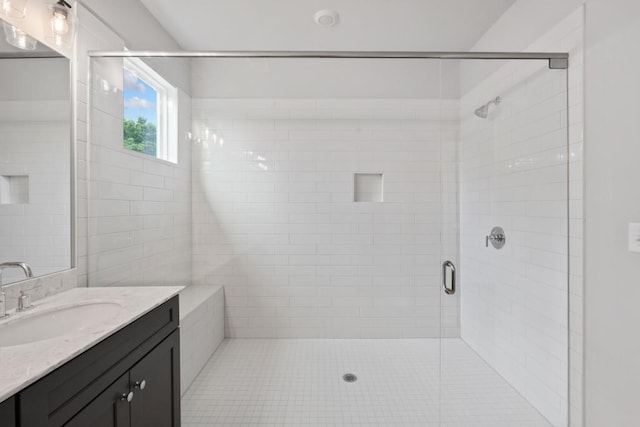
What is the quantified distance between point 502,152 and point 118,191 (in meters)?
2.38

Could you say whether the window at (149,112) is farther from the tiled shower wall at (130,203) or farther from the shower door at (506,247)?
the shower door at (506,247)

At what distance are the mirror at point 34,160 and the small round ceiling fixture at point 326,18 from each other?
59.1 inches

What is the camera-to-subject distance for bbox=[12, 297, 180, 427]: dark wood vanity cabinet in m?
0.78

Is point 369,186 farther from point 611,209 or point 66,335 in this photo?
point 66,335

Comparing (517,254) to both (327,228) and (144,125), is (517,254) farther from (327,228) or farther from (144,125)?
(144,125)

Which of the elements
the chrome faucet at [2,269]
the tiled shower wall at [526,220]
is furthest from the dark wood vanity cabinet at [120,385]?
the tiled shower wall at [526,220]

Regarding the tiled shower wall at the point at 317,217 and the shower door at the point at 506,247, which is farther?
the tiled shower wall at the point at 317,217

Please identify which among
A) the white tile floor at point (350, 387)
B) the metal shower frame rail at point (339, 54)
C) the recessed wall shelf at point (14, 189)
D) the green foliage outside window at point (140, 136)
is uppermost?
the metal shower frame rail at point (339, 54)

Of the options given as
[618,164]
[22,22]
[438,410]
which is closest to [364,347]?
[438,410]

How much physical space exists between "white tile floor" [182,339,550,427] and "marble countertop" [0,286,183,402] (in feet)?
2.97

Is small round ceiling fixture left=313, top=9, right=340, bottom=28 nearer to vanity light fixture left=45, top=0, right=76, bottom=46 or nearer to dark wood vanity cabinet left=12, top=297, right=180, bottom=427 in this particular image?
vanity light fixture left=45, top=0, right=76, bottom=46

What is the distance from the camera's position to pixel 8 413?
67 centimetres

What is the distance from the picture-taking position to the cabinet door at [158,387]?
3.74ft

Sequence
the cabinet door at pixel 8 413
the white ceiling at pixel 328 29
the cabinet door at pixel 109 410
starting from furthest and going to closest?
the white ceiling at pixel 328 29
the cabinet door at pixel 109 410
the cabinet door at pixel 8 413
